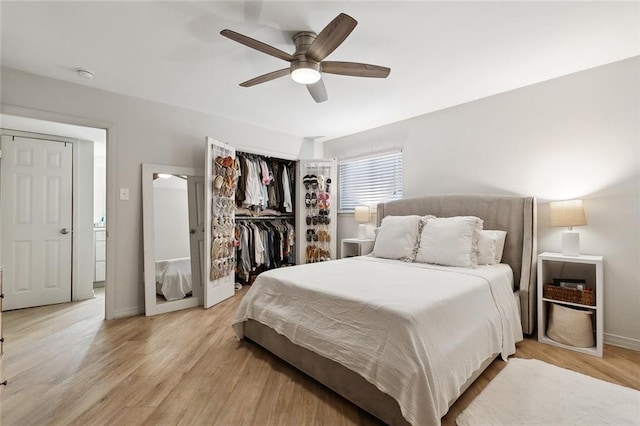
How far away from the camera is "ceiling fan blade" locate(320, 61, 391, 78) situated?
2004 millimetres

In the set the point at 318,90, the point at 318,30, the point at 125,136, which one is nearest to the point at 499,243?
the point at 318,90

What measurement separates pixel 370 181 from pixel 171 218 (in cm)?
283

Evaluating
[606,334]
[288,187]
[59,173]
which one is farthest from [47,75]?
[606,334]

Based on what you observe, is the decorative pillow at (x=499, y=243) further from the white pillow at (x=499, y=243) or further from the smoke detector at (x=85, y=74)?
the smoke detector at (x=85, y=74)

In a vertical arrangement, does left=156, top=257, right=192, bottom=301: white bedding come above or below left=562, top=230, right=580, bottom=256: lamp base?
below

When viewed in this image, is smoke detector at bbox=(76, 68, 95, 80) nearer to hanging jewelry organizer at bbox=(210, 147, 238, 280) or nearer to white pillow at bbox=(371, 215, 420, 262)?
hanging jewelry organizer at bbox=(210, 147, 238, 280)

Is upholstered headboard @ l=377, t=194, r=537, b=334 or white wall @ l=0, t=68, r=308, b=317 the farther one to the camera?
white wall @ l=0, t=68, r=308, b=317

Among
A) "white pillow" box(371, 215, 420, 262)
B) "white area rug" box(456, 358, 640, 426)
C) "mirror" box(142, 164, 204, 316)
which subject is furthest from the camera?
"mirror" box(142, 164, 204, 316)

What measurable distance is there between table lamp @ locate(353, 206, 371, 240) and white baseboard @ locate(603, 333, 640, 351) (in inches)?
103

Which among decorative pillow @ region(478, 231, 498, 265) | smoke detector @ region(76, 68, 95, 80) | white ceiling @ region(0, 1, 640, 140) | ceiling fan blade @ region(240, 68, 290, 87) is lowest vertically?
decorative pillow @ region(478, 231, 498, 265)

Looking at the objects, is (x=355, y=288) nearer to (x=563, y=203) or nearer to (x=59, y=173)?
(x=563, y=203)

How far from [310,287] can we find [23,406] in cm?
176

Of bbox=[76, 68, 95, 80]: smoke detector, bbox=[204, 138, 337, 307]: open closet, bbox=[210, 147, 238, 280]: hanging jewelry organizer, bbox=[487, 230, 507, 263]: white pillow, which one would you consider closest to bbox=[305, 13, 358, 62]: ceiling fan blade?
bbox=[210, 147, 238, 280]: hanging jewelry organizer

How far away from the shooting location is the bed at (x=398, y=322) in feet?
4.39
